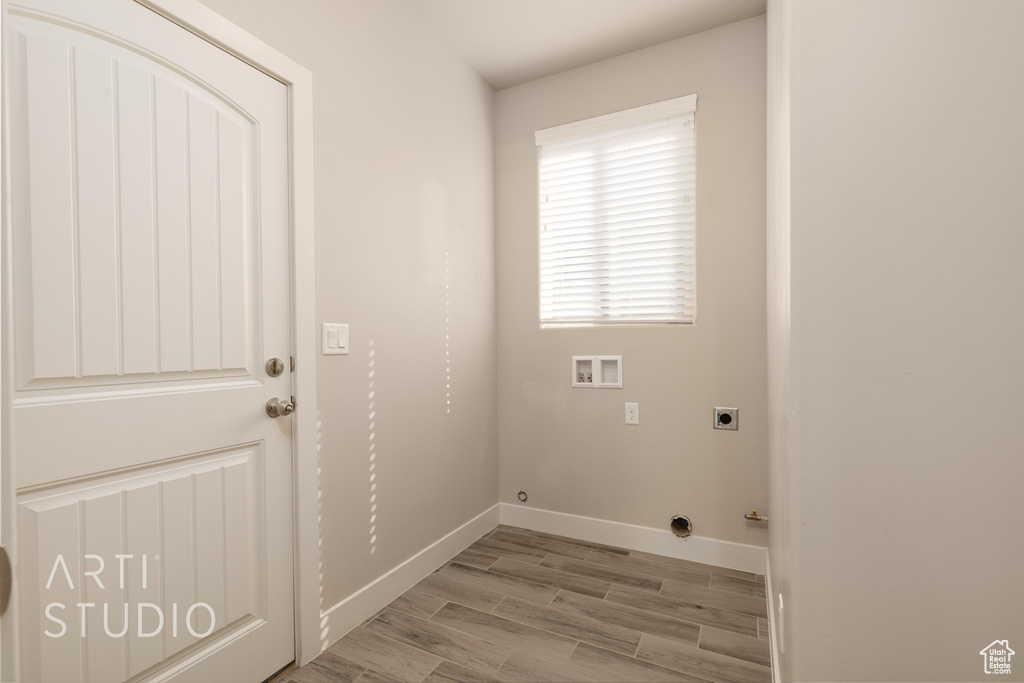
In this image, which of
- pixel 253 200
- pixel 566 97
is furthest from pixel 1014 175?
pixel 566 97

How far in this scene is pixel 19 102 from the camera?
1.03 meters

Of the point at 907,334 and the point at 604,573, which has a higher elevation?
the point at 907,334

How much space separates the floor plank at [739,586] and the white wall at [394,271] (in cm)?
128

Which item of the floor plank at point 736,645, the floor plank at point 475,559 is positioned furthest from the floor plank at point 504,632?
the floor plank at point 736,645

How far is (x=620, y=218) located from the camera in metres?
2.61

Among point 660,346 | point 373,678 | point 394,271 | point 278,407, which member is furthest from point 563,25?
point 373,678

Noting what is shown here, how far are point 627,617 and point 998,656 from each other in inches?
51.2

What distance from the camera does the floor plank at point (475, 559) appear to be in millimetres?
2410

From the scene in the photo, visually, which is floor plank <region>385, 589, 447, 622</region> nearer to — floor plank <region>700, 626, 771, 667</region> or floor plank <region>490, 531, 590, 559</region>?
floor plank <region>490, 531, 590, 559</region>

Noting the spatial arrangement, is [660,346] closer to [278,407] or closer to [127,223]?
[278,407]

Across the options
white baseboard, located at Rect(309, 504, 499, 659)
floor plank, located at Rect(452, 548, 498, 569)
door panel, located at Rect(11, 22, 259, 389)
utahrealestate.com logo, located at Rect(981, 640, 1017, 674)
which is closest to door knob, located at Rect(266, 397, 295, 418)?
door panel, located at Rect(11, 22, 259, 389)

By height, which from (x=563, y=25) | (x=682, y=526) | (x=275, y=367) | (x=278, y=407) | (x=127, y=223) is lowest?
(x=682, y=526)

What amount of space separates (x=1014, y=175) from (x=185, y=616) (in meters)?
2.12

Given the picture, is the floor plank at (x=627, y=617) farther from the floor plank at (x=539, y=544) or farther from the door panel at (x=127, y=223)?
the door panel at (x=127, y=223)
